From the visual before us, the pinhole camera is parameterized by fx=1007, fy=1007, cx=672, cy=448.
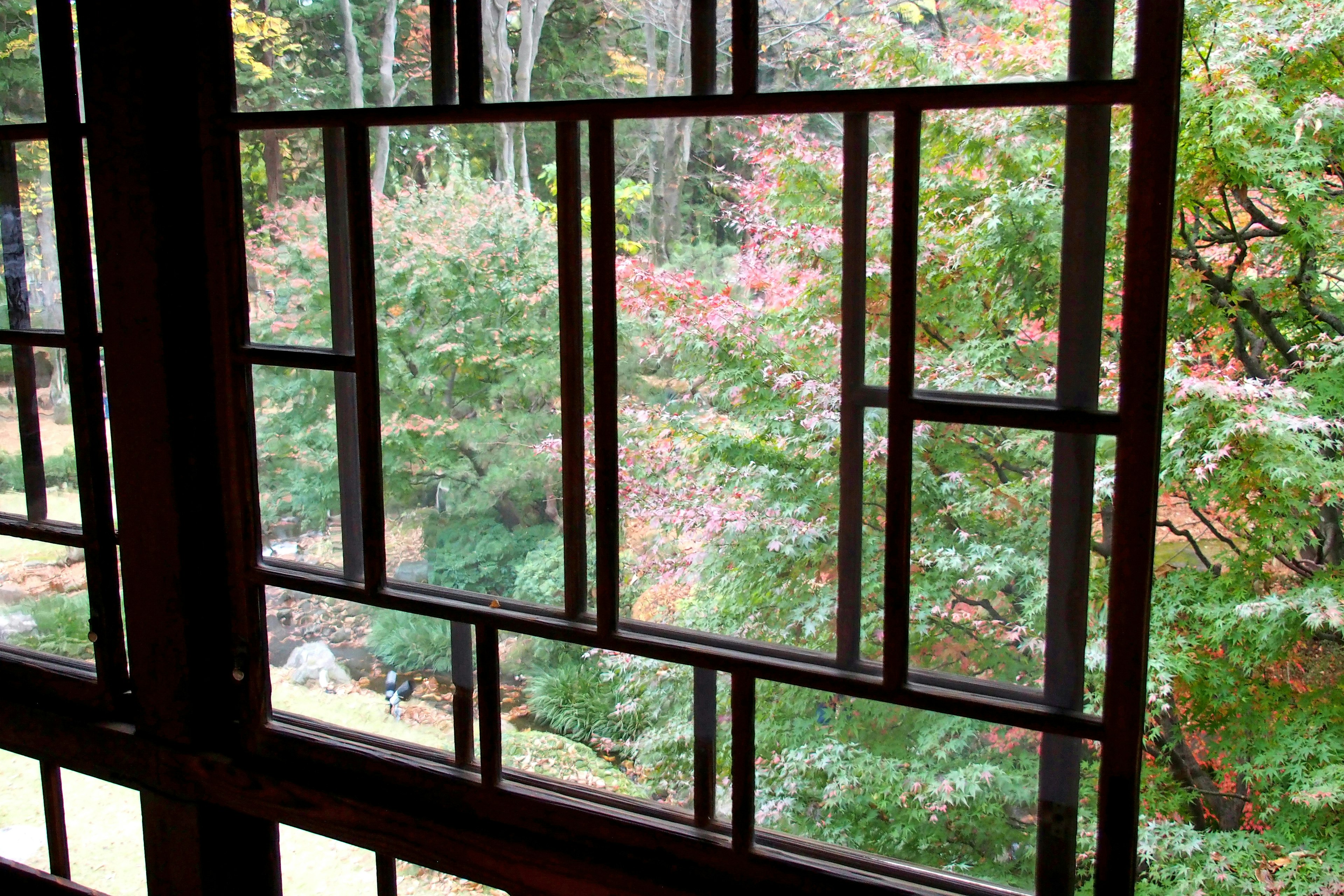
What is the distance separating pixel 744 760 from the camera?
4.74 feet

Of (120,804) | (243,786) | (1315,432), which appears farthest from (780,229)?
(1315,432)

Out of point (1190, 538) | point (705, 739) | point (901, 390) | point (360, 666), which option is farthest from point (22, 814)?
point (1190, 538)

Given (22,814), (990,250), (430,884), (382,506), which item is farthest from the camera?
(22,814)

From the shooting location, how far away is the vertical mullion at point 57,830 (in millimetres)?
2227

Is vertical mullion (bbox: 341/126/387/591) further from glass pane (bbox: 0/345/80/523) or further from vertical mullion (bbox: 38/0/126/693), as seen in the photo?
glass pane (bbox: 0/345/80/523)

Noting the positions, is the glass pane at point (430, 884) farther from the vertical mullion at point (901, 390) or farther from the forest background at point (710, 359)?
the vertical mullion at point (901, 390)

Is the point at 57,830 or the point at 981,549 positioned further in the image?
the point at 57,830

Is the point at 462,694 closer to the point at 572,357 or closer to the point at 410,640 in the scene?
the point at 410,640

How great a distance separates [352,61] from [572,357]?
61 cm

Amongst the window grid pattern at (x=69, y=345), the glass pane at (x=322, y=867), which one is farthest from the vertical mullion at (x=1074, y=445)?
the window grid pattern at (x=69, y=345)

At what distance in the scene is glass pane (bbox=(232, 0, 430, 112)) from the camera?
1554 millimetres

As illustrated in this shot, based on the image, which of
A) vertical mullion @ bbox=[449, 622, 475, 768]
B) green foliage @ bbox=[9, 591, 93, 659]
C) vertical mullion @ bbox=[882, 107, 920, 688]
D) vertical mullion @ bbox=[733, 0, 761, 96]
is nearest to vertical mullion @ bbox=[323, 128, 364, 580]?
vertical mullion @ bbox=[449, 622, 475, 768]

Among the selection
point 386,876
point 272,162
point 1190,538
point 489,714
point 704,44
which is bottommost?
point 386,876

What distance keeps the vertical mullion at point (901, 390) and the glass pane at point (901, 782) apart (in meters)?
0.10
